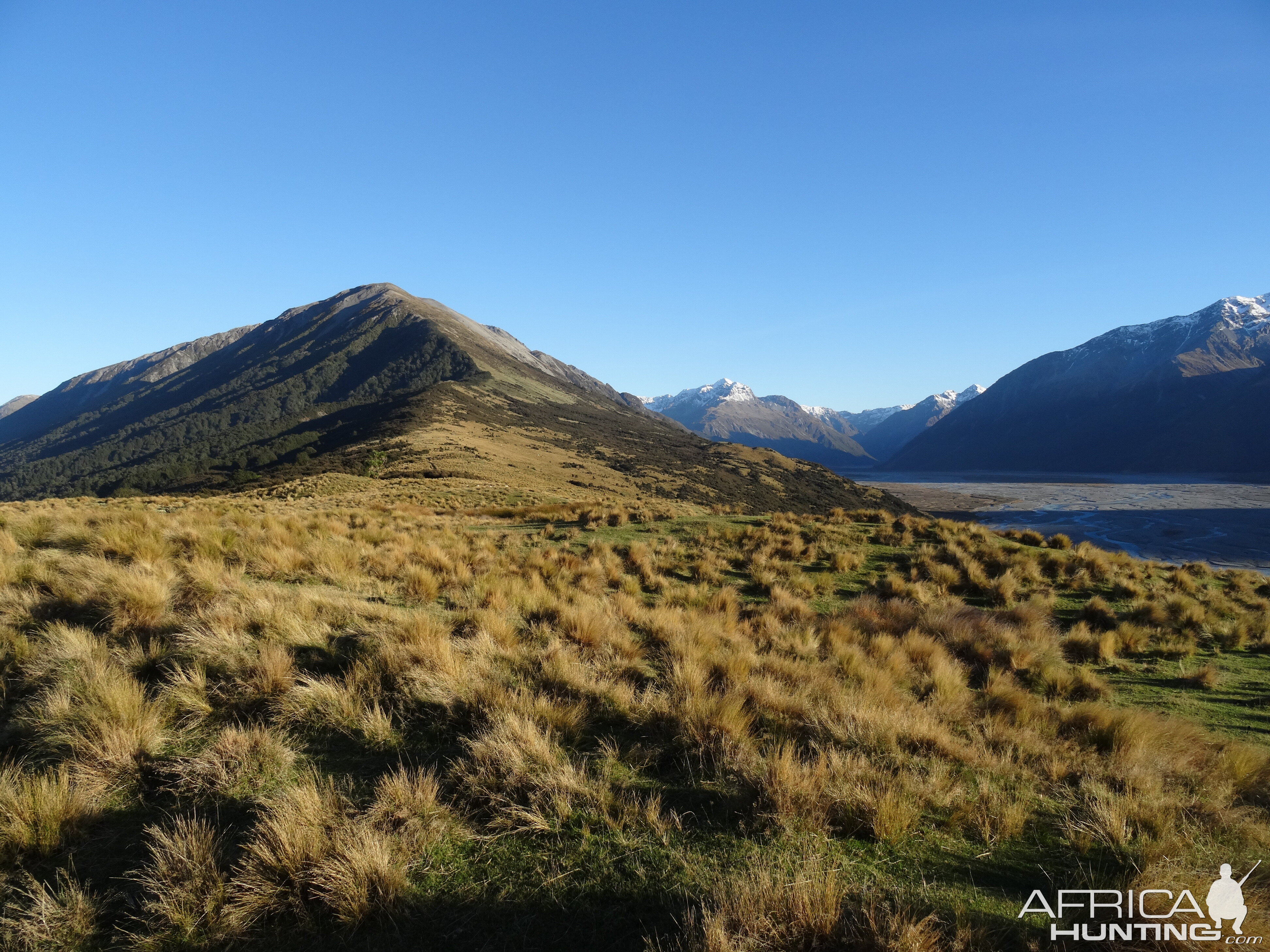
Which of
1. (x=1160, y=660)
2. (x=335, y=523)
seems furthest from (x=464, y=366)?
(x=1160, y=660)

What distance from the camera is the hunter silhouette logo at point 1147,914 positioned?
8.23 ft

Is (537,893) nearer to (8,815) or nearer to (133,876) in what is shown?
(133,876)

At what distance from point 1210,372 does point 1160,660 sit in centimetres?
27273

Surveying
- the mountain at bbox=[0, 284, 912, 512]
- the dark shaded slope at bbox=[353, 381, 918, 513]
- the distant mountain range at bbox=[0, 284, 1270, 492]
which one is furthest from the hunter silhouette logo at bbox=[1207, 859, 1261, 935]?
the dark shaded slope at bbox=[353, 381, 918, 513]

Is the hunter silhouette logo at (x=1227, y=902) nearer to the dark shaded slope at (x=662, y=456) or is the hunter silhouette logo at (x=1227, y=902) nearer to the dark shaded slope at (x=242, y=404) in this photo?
the dark shaded slope at (x=662, y=456)

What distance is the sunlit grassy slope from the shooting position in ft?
8.30

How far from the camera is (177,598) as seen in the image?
250 inches

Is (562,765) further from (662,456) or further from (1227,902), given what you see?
(662,456)

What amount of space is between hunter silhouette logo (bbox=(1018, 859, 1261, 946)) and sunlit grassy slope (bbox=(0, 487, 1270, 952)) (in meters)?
0.10

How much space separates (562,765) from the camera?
11.8 ft

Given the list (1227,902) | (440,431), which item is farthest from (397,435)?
(1227,902)

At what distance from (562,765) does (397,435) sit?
235 feet

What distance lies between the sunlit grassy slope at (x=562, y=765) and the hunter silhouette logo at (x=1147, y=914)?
0.32 feet

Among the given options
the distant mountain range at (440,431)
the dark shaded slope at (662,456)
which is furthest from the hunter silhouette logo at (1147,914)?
the dark shaded slope at (662,456)
